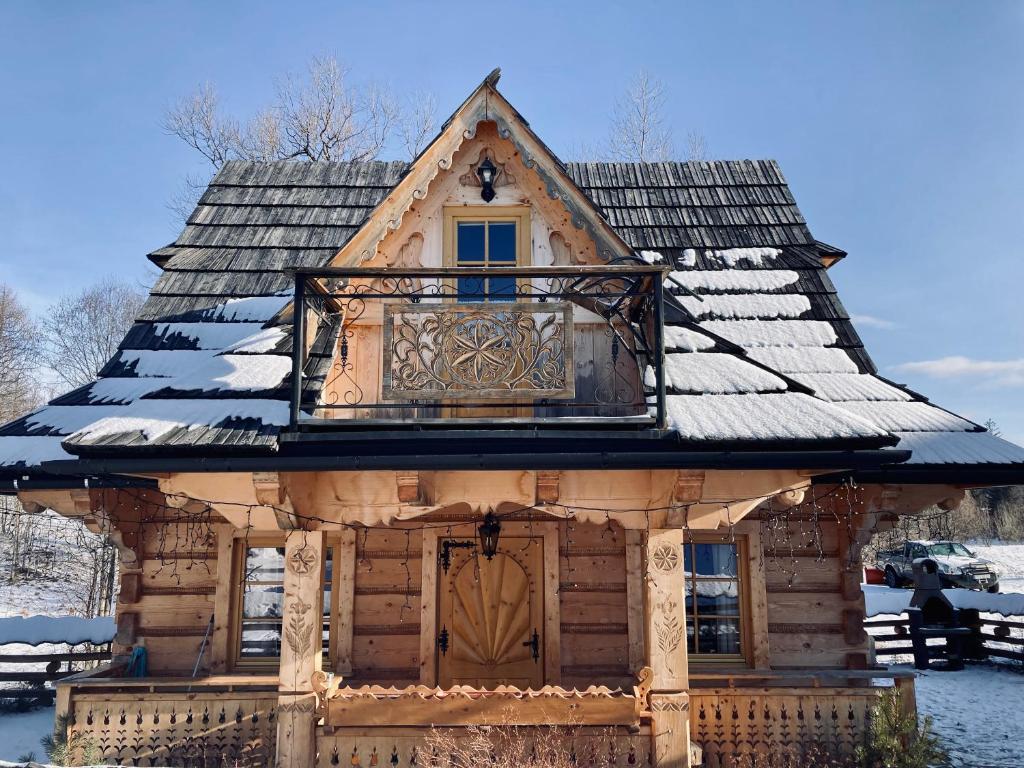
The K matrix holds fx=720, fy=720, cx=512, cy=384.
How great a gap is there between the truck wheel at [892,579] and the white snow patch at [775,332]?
21897mm

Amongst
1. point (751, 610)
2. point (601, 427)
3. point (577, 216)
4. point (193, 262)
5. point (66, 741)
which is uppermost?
point (193, 262)

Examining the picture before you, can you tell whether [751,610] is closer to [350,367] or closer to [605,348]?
[605,348]

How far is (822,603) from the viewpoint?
849 cm

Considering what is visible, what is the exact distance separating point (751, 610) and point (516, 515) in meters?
2.97

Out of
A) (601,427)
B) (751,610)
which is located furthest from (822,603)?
(601,427)

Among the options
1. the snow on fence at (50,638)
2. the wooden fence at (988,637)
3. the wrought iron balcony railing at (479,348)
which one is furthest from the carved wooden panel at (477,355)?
the wooden fence at (988,637)

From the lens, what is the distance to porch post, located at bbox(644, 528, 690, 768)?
6.00 m

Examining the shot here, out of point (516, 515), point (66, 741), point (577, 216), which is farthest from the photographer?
point (516, 515)

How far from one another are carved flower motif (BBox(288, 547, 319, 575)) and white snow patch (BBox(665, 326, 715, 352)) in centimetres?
401

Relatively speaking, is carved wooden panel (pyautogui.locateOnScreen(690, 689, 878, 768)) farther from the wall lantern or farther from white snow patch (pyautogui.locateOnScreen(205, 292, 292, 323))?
white snow patch (pyautogui.locateOnScreen(205, 292, 292, 323))

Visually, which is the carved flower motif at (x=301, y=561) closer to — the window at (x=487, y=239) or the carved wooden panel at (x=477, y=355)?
the carved wooden panel at (x=477, y=355)

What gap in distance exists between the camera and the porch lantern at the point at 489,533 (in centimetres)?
773

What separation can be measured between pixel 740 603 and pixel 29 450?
7939 millimetres

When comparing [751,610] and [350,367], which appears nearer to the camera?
[350,367]
